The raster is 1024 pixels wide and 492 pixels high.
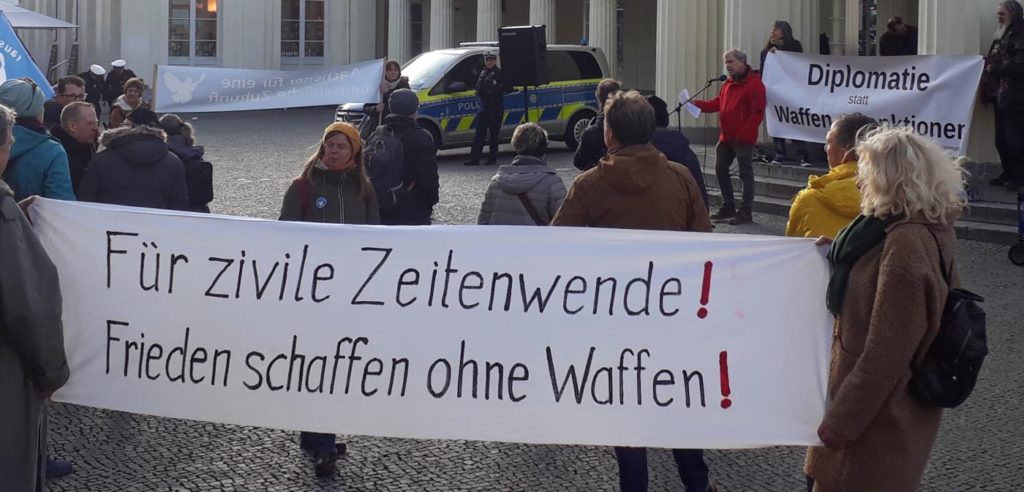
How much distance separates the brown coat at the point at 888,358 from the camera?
12.6 feet

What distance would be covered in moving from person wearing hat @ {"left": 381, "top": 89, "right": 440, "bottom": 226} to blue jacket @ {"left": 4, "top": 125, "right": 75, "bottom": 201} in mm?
2403

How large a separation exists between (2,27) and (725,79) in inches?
265

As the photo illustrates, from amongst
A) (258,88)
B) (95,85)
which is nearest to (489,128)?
(258,88)

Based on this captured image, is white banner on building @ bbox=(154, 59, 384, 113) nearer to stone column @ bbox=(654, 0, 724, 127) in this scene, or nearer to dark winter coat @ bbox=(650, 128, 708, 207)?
dark winter coat @ bbox=(650, 128, 708, 207)

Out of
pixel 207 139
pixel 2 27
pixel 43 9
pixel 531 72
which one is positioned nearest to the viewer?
pixel 2 27

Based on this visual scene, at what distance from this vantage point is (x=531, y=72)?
19.9 metres

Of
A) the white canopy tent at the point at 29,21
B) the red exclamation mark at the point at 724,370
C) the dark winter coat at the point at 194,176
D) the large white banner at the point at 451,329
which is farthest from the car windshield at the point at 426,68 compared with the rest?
the red exclamation mark at the point at 724,370

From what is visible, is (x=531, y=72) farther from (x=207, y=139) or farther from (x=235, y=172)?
(x=207, y=139)

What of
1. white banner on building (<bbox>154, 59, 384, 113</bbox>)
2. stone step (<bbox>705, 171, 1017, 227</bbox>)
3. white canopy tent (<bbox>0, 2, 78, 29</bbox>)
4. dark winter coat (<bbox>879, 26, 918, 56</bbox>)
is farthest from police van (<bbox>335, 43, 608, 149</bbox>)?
white canopy tent (<bbox>0, 2, 78, 29</bbox>)

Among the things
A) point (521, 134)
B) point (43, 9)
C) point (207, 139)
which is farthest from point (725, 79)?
point (43, 9)

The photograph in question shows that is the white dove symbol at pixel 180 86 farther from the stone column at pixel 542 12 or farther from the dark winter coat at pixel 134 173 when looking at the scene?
the stone column at pixel 542 12

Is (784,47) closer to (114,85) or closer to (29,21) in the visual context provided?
(114,85)

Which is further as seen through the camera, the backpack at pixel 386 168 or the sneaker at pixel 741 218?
the sneaker at pixel 741 218

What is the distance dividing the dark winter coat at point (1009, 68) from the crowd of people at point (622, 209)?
5.32m
